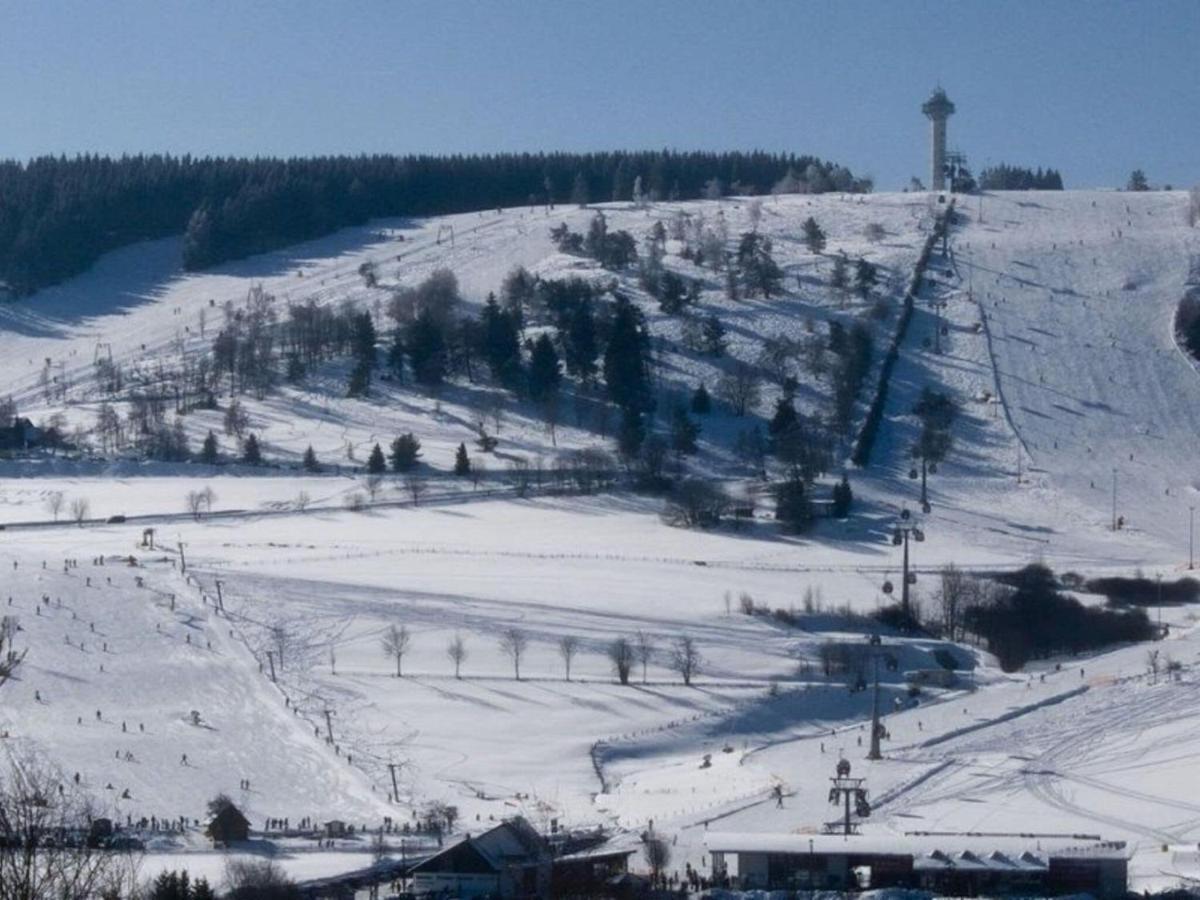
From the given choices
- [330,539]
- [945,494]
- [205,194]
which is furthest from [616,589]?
[205,194]

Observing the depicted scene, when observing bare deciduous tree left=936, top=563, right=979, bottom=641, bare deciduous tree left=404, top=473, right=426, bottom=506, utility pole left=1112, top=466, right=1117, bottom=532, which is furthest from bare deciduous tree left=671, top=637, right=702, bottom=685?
utility pole left=1112, top=466, right=1117, bottom=532

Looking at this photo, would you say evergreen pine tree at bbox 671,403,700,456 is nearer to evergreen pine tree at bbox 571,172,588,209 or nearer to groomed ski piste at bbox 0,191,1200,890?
groomed ski piste at bbox 0,191,1200,890

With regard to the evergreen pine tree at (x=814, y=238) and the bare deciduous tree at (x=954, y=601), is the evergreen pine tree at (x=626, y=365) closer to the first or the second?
the evergreen pine tree at (x=814, y=238)

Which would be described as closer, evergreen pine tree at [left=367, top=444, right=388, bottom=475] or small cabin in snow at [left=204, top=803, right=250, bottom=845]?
small cabin in snow at [left=204, top=803, right=250, bottom=845]

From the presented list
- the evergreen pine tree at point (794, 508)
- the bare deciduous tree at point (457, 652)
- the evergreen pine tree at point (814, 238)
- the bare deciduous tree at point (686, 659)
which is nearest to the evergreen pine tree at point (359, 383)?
the evergreen pine tree at point (794, 508)

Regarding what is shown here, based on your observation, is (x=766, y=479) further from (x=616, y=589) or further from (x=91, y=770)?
(x=91, y=770)

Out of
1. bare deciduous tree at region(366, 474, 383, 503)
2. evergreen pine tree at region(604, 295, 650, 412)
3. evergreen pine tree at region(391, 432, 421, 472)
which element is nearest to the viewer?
bare deciduous tree at region(366, 474, 383, 503)
